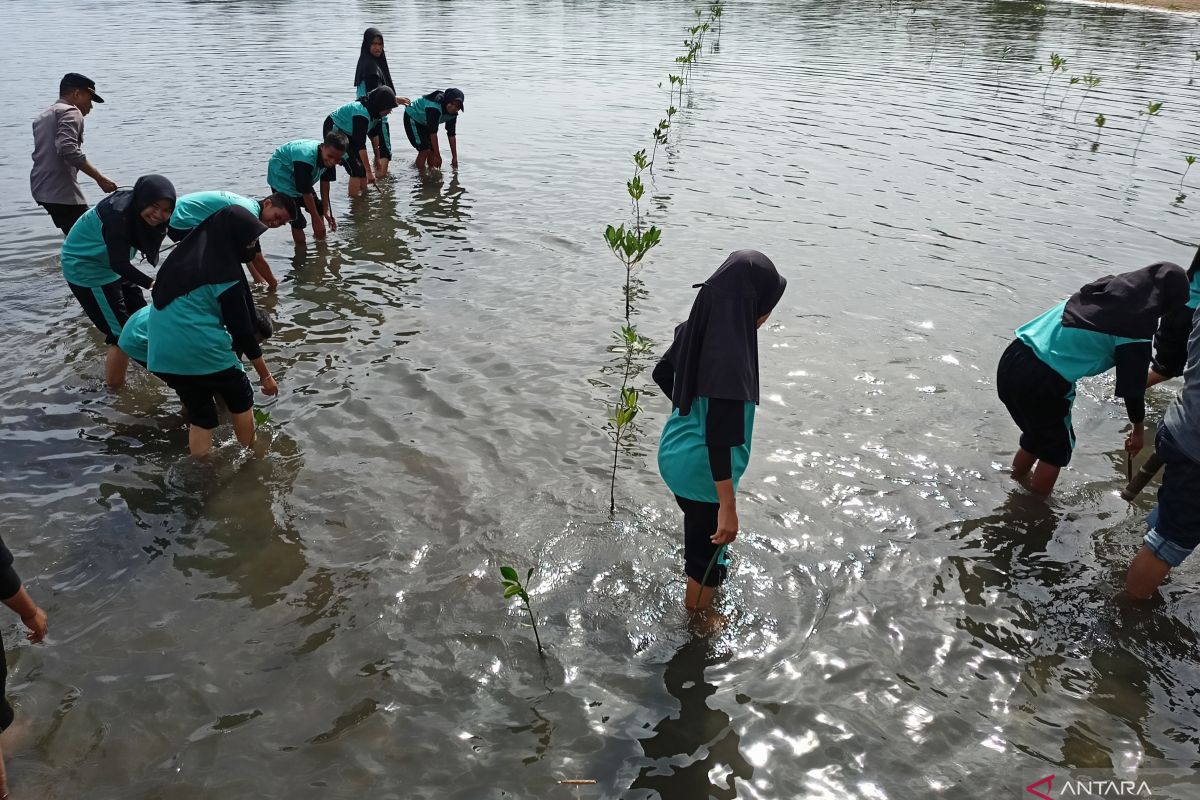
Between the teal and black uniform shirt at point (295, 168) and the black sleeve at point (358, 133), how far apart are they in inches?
78.6

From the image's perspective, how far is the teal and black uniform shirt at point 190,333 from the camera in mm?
4973

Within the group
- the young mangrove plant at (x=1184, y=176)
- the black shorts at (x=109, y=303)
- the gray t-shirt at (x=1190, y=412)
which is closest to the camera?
the gray t-shirt at (x=1190, y=412)

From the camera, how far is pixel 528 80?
20531 mm

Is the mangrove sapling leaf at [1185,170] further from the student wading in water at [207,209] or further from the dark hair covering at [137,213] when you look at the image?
the dark hair covering at [137,213]

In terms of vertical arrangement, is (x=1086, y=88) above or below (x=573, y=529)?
above

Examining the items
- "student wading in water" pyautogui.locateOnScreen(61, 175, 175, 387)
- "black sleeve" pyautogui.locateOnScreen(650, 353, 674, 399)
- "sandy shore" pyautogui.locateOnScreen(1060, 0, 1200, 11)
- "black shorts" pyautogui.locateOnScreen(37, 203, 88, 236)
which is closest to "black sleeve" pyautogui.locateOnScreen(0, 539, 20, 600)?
"black sleeve" pyautogui.locateOnScreen(650, 353, 674, 399)

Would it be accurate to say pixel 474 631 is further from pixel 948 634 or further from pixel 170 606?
pixel 948 634

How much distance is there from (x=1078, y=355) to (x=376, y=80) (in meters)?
11.3

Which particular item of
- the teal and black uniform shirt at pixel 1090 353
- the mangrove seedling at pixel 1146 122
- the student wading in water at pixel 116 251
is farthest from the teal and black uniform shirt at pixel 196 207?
the mangrove seedling at pixel 1146 122

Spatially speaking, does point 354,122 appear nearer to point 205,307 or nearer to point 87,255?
point 87,255

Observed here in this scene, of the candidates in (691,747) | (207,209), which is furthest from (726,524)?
(207,209)

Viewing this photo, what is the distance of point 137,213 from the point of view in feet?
18.0

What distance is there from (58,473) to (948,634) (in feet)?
20.3

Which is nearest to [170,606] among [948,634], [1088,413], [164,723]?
[164,723]
